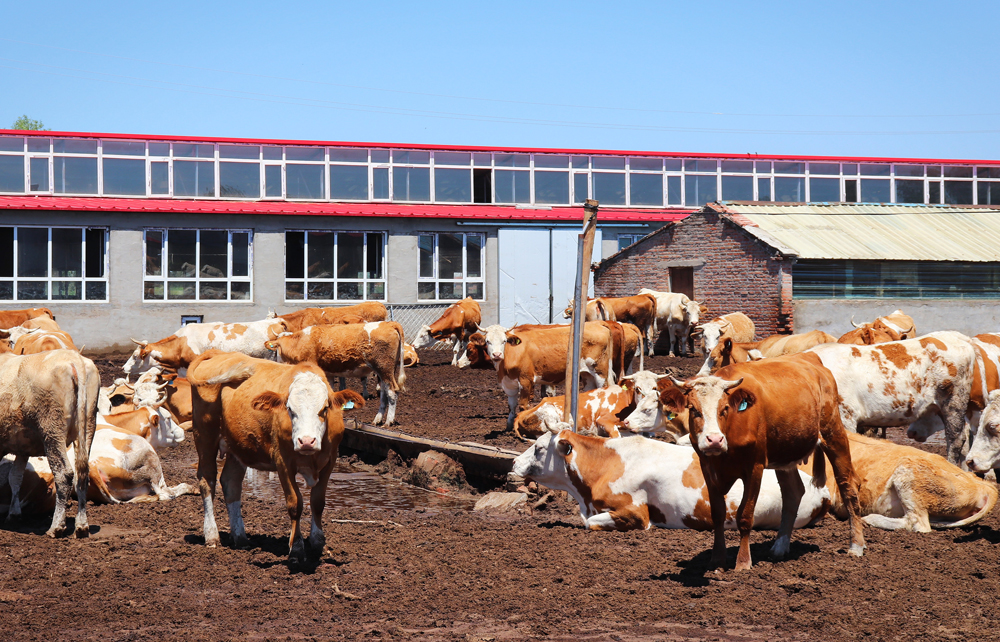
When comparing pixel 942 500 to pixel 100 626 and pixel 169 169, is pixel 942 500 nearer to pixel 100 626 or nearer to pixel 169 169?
pixel 100 626

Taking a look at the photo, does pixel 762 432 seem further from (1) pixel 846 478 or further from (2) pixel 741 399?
(1) pixel 846 478

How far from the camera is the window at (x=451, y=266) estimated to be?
3195cm

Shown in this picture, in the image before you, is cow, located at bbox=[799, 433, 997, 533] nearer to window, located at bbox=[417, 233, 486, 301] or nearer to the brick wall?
the brick wall

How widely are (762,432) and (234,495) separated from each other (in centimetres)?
432

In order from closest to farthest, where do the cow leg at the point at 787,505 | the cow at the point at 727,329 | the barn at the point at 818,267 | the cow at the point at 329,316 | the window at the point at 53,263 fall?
the cow leg at the point at 787,505 < the cow at the point at 329,316 < the cow at the point at 727,329 < the barn at the point at 818,267 < the window at the point at 53,263

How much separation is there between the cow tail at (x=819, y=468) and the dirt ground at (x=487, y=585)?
0.41 metres

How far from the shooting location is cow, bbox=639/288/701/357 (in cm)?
2739

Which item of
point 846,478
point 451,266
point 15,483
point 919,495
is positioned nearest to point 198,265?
point 451,266

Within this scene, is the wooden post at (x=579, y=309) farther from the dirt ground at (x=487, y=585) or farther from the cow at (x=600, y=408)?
the dirt ground at (x=487, y=585)

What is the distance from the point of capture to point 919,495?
819cm

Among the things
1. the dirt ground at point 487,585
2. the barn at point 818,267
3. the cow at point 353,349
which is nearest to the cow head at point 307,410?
the dirt ground at point 487,585

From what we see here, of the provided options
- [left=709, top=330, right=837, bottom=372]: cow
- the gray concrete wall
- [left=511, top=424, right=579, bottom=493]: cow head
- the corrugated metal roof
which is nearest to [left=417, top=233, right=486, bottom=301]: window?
the corrugated metal roof

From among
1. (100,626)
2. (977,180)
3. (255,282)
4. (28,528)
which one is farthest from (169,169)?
(977,180)

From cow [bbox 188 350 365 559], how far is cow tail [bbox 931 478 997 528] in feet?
17.1
